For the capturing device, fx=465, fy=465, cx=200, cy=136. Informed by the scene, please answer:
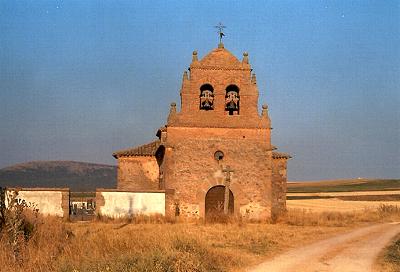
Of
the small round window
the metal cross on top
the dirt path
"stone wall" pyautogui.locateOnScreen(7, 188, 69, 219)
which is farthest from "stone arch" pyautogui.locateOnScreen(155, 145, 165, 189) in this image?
the dirt path

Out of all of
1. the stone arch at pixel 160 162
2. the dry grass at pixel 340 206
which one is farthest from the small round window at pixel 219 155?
the dry grass at pixel 340 206

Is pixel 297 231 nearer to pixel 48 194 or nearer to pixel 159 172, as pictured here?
pixel 159 172

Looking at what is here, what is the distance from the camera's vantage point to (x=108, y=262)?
1053cm

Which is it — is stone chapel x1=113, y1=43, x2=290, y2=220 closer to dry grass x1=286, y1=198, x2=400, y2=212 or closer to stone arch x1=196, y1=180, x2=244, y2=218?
stone arch x1=196, y1=180, x2=244, y2=218

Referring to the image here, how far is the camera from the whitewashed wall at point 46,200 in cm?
2519

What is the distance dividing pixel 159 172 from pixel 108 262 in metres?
19.0

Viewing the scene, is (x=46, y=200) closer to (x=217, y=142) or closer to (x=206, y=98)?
(x=217, y=142)

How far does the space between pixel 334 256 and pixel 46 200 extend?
16.6m

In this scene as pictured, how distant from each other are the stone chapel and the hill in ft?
156

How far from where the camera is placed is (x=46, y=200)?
25359mm

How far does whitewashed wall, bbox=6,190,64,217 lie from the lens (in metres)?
25.2

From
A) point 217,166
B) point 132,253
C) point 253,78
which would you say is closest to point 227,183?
point 217,166

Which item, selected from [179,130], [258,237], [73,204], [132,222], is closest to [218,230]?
[258,237]

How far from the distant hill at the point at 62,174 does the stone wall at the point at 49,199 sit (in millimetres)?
71558
